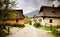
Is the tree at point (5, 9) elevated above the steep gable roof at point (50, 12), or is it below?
above

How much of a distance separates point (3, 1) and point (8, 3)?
83 centimetres

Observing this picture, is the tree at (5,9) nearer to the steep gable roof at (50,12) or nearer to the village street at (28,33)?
the village street at (28,33)

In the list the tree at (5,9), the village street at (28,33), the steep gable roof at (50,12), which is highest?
the tree at (5,9)

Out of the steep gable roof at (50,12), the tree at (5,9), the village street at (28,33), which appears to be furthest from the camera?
the steep gable roof at (50,12)

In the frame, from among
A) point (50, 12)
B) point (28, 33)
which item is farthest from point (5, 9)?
point (50, 12)

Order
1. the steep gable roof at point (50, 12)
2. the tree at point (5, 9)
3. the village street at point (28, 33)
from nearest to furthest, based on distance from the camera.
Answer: the tree at point (5, 9) < the village street at point (28, 33) < the steep gable roof at point (50, 12)

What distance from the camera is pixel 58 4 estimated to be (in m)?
31.7

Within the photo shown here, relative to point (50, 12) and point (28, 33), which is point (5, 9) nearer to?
point (28, 33)

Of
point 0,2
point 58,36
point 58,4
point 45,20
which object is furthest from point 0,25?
point 58,4

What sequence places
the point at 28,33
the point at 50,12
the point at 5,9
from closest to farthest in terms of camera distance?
the point at 5,9 → the point at 28,33 → the point at 50,12

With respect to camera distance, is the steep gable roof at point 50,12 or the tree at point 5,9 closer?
the tree at point 5,9

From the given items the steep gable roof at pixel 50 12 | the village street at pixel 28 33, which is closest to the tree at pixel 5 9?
the village street at pixel 28 33

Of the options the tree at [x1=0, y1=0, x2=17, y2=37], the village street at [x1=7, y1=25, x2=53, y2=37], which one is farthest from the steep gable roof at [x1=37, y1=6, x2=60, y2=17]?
the tree at [x1=0, y1=0, x2=17, y2=37]

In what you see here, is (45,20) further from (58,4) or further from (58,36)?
(58,36)
